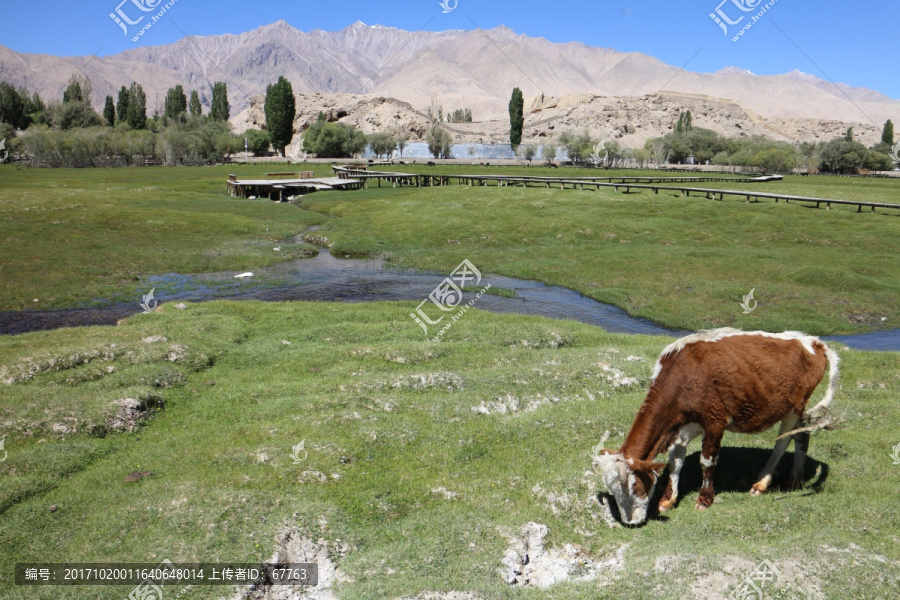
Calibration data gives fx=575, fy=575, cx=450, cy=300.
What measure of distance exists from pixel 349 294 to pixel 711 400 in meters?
27.4

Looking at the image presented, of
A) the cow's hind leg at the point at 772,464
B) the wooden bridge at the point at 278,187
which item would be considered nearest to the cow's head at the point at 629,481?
the cow's hind leg at the point at 772,464

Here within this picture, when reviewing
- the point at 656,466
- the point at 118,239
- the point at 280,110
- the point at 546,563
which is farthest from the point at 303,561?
the point at 280,110

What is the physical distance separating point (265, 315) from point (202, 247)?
24.0 m

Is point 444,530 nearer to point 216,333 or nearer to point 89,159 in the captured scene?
point 216,333

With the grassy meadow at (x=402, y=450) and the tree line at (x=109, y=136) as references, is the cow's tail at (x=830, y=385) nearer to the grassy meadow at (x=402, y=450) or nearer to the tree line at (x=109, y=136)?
the grassy meadow at (x=402, y=450)

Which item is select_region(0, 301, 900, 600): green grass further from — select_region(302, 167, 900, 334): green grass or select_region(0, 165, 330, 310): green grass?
select_region(0, 165, 330, 310): green grass

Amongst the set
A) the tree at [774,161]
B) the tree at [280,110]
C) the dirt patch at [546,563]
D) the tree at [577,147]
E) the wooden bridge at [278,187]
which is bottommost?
the dirt patch at [546,563]

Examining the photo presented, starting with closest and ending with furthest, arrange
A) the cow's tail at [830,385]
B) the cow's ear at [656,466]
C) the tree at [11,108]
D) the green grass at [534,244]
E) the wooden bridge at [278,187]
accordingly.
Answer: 1. the cow's ear at [656,466]
2. the cow's tail at [830,385]
3. the green grass at [534,244]
4. the wooden bridge at [278,187]
5. the tree at [11,108]

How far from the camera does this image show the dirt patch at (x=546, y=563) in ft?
36.7

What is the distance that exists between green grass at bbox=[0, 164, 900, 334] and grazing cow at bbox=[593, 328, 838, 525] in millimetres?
18841

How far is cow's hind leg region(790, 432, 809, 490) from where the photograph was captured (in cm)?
1268

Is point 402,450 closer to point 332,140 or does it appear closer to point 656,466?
point 656,466

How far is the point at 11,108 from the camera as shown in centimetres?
18150

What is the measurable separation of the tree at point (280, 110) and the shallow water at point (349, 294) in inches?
5345
